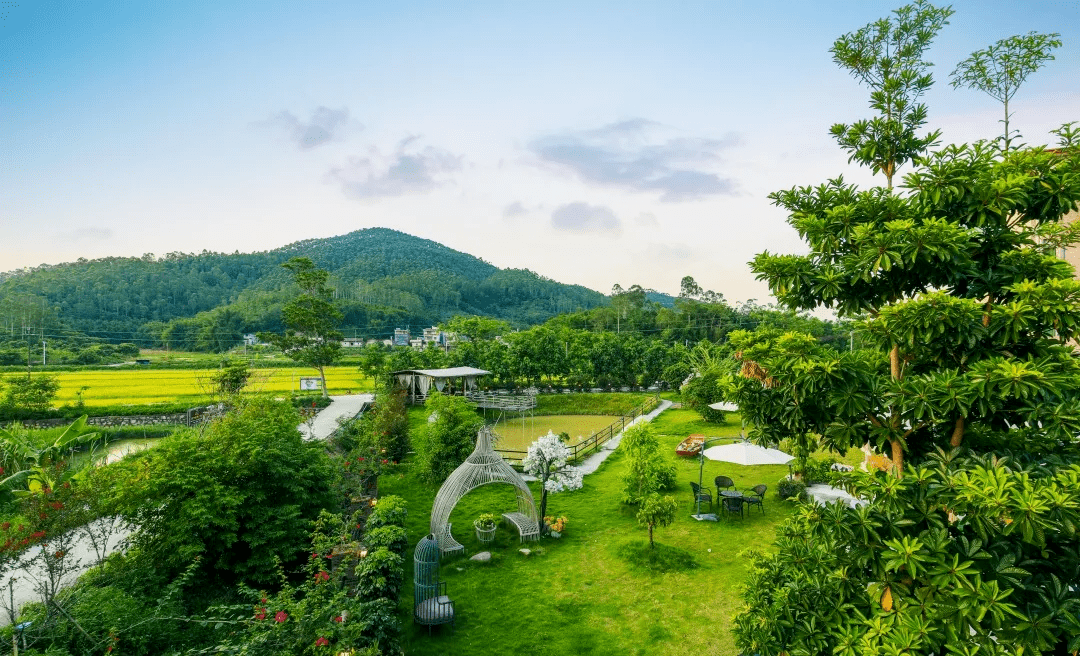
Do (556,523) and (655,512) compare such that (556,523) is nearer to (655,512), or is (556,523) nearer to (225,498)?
(655,512)

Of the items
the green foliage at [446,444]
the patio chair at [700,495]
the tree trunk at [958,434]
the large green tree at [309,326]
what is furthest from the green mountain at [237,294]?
the tree trunk at [958,434]

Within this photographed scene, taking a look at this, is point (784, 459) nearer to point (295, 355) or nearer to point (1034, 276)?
point (1034, 276)

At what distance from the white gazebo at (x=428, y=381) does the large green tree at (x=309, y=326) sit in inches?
160

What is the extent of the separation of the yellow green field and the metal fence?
12727 mm

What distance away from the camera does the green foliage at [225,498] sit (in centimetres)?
785

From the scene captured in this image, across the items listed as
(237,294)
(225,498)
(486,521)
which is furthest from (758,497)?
(237,294)

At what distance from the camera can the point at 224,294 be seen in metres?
76.4

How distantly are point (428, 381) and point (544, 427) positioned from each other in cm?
886

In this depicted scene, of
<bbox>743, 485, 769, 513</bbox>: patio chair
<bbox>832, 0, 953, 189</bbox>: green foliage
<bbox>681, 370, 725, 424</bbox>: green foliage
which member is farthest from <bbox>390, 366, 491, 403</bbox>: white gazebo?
<bbox>832, 0, 953, 189</bbox>: green foliage

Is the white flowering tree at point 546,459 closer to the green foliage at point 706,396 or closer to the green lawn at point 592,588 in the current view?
the green lawn at point 592,588

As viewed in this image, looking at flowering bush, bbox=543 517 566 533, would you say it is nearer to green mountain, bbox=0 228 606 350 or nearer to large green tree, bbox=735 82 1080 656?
large green tree, bbox=735 82 1080 656

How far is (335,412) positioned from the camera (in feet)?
87.8

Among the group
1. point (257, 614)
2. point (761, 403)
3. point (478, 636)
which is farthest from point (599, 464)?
point (761, 403)

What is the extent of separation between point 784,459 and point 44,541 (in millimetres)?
13767
